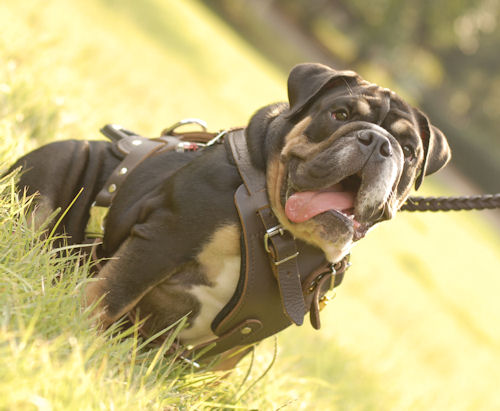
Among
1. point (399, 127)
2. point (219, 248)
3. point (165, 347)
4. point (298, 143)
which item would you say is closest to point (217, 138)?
point (298, 143)

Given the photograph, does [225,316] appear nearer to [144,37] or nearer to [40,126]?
[40,126]

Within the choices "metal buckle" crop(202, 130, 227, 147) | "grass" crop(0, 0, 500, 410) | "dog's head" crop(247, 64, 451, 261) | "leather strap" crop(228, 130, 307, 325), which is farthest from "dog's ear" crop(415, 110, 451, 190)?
"grass" crop(0, 0, 500, 410)

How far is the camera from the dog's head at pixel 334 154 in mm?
2736

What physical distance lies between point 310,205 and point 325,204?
0.07 m

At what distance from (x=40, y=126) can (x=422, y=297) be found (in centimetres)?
849

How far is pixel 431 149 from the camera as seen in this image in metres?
3.24

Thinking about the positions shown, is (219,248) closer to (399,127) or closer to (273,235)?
(273,235)

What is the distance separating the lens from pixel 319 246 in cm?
289

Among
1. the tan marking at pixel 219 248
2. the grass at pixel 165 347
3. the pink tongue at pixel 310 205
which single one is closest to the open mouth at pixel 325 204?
the pink tongue at pixel 310 205

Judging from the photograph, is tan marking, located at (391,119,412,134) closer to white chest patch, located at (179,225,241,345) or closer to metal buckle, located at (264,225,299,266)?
metal buckle, located at (264,225,299,266)

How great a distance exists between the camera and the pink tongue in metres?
2.76

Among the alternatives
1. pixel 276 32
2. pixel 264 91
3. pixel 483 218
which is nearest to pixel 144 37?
pixel 264 91

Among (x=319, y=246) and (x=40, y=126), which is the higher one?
(x=319, y=246)

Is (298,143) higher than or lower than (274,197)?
higher
